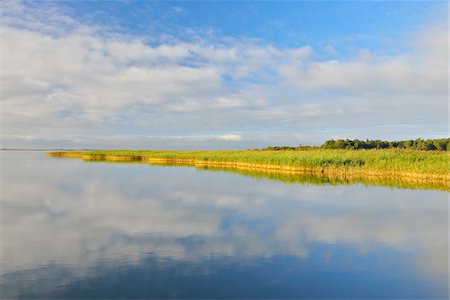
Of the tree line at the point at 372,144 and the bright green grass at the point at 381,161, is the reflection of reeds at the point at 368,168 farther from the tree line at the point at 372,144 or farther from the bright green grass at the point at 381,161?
the tree line at the point at 372,144

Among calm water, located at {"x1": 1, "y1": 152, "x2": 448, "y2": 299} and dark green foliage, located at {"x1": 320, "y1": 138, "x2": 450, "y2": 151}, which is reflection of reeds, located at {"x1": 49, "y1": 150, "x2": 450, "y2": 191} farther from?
dark green foliage, located at {"x1": 320, "y1": 138, "x2": 450, "y2": 151}

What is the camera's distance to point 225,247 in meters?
9.20

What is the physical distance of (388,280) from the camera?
713 centimetres

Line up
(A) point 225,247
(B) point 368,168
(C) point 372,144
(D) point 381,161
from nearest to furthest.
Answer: (A) point 225,247
(D) point 381,161
(B) point 368,168
(C) point 372,144

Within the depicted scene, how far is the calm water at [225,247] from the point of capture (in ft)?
22.1

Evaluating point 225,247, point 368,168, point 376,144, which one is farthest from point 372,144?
point 225,247

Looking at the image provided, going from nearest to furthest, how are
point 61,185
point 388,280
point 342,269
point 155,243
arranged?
point 388,280
point 342,269
point 155,243
point 61,185

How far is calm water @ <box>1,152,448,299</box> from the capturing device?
674 cm

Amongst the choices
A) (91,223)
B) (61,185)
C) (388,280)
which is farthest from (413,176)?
(61,185)

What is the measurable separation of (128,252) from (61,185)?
15.8 meters

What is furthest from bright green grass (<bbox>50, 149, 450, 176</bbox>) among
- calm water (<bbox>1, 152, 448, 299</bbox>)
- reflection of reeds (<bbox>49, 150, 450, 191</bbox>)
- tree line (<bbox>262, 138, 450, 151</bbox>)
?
tree line (<bbox>262, 138, 450, 151</bbox>)

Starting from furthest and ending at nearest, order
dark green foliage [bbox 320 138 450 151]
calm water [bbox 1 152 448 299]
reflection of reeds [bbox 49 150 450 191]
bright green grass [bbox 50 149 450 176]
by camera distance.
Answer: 1. dark green foliage [bbox 320 138 450 151]
2. bright green grass [bbox 50 149 450 176]
3. reflection of reeds [bbox 49 150 450 191]
4. calm water [bbox 1 152 448 299]

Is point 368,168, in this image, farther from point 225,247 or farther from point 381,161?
point 225,247

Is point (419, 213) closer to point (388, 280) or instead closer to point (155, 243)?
point (388, 280)
